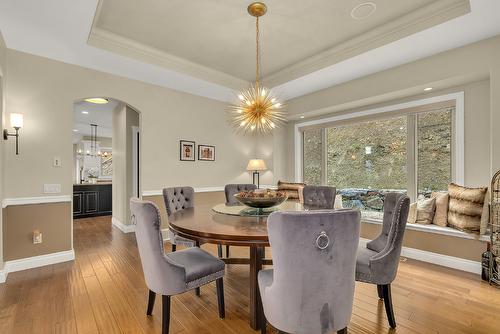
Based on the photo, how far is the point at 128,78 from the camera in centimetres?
398

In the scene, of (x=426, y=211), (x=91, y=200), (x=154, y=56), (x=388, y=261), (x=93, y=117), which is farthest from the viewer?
(x=93, y=117)

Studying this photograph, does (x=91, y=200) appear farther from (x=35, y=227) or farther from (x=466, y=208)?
(x=466, y=208)

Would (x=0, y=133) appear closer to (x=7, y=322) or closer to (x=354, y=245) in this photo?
(x=7, y=322)

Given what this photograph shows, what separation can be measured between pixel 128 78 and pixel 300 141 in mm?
3518

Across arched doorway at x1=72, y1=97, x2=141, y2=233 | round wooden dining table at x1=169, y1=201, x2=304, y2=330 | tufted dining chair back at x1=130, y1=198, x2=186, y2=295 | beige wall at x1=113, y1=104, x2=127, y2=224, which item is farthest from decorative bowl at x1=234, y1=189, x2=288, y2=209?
beige wall at x1=113, y1=104, x2=127, y2=224

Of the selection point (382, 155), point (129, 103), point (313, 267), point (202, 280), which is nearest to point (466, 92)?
point (382, 155)

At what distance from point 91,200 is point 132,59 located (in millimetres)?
4481

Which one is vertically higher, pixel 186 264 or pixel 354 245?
pixel 354 245

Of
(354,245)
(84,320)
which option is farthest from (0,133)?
(354,245)

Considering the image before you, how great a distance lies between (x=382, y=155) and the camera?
4.29m

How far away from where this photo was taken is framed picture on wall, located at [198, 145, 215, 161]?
4.84 m

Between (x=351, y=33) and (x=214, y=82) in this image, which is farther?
(x=214, y=82)

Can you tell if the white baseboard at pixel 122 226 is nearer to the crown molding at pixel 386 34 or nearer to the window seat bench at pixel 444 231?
the crown molding at pixel 386 34

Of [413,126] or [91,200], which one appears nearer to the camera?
[413,126]
